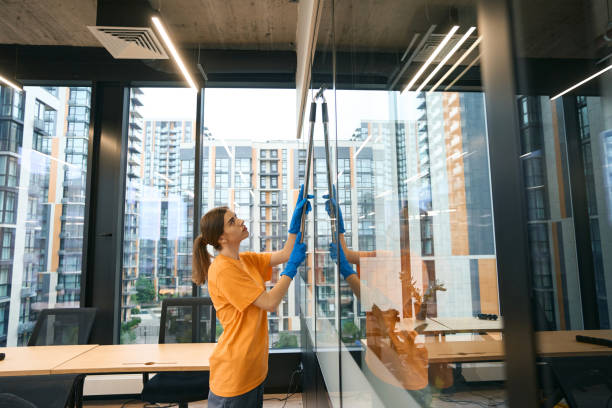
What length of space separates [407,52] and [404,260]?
0.93 feet

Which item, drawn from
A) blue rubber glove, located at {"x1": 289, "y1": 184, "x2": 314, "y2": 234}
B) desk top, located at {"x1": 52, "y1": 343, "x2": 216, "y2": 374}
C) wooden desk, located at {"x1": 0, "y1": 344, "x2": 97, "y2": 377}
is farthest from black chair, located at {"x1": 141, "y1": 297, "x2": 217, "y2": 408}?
blue rubber glove, located at {"x1": 289, "y1": 184, "x2": 314, "y2": 234}

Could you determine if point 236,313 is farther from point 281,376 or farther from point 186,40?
point 186,40

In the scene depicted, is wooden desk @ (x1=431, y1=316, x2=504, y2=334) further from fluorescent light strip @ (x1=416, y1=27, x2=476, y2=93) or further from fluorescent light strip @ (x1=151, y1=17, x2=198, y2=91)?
fluorescent light strip @ (x1=151, y1=17, x2=198, y2=91)

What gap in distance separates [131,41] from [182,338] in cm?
214

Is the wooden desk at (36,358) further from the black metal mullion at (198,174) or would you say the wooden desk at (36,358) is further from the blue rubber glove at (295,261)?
the blue rubber glove at (295,261)

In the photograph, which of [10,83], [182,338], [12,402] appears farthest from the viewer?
[10,83]

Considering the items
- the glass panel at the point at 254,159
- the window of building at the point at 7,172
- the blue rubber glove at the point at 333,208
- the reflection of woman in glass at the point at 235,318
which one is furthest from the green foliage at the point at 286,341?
the window of building at the point at 7,172

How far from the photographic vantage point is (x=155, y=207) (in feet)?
10.4

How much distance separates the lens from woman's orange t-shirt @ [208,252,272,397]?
1.46m

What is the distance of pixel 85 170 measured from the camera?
10.2 feet

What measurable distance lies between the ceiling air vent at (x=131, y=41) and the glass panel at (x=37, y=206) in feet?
3.47

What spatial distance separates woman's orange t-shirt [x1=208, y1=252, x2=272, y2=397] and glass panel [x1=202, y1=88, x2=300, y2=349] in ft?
5.47

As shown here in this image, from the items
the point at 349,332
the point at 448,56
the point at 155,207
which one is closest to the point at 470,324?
the point at 448,56

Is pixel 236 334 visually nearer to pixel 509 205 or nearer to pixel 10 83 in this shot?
pixel 509 205
